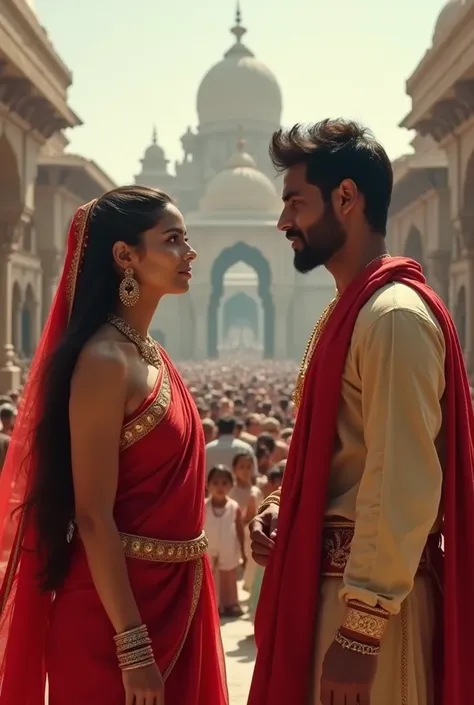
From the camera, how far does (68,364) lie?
88.4 inches

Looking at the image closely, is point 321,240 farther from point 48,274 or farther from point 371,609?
point 48,274

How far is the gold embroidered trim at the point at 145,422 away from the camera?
7.32 ft

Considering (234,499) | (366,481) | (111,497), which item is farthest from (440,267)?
(366,481)

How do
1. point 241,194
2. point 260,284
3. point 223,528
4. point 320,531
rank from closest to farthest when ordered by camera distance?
point 320,531 < point 223,528 < point 241,194 < point 260,284

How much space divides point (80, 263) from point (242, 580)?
17.1ft

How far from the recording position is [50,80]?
15.9m

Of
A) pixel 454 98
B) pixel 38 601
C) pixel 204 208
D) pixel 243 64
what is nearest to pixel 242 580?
pixel 38 601

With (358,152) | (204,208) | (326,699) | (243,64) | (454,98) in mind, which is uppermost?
(243,64)

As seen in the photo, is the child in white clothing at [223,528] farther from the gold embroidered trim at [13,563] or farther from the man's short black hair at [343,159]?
the man's short black hair at [343,159]

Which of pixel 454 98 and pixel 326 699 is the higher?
pixel 454 98

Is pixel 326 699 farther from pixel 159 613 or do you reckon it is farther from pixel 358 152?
pixel 358 152

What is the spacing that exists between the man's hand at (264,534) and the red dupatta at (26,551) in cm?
44

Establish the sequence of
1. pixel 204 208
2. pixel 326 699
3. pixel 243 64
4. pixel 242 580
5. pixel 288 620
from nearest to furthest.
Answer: pixel 326 699
pixel 288 620
pixel 242 580
pixel 204 208
pixel 243 64

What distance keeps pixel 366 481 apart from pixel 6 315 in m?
14.9
